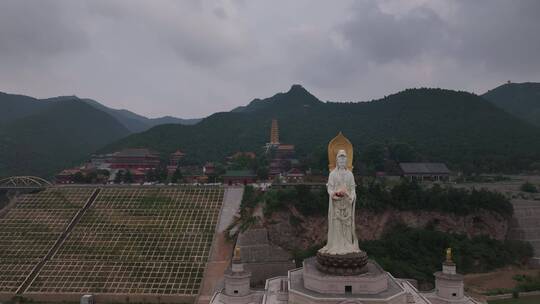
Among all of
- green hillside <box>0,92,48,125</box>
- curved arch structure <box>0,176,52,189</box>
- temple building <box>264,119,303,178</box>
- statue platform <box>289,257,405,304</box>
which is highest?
green hillside <box>0,92,48,125</box>

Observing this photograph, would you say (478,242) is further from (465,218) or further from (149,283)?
(149,283)

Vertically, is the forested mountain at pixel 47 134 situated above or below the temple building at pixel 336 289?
above

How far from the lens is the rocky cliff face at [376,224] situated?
69.8 ft

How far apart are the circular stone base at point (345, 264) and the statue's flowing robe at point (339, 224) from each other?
266 millimetres

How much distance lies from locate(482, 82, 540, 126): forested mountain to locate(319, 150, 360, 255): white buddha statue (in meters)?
62.6

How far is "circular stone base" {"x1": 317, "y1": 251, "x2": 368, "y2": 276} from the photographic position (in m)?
12.5

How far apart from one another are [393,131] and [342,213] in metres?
38.9

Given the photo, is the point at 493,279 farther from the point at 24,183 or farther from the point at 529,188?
the point at 24,183

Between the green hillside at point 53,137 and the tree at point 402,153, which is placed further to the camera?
the green hillside at point 53,137

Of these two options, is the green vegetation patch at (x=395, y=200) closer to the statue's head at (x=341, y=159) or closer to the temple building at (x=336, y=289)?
the temple building at (x=336, y=289)

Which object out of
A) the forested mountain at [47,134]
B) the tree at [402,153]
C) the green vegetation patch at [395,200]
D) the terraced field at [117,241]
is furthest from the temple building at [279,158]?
the forested mountain at [47,134]

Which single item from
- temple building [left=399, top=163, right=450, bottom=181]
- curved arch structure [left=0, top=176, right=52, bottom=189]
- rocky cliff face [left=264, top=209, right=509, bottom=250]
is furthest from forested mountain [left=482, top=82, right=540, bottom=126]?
curved arch structure [left=0, top=176, right=52, bottom=189]

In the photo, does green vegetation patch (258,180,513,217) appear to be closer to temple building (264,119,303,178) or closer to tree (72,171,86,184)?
temple building (264,119,303,178)

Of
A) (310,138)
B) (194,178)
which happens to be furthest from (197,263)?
(310,138)
